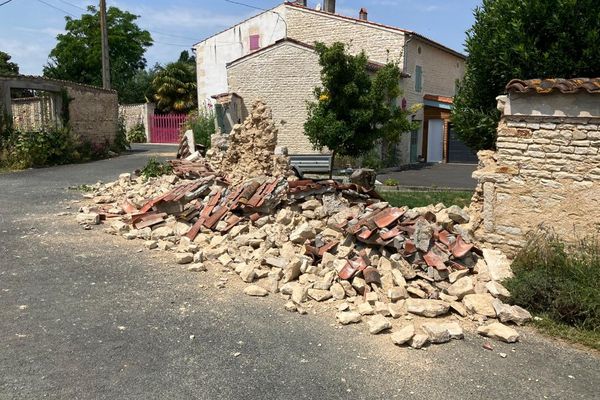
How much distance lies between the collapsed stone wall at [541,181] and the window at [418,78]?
56.3 feet

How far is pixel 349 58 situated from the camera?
41.8 feet

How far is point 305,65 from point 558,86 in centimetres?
1459

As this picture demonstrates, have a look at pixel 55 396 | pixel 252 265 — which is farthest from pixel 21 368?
pixel 252 265

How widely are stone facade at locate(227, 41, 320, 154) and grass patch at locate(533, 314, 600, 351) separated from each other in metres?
15.2

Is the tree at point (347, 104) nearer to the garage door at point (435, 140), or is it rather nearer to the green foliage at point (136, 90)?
the garage door at point (435, 140)

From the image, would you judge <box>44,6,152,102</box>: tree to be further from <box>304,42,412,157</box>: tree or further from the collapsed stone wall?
the collapsed stone wall

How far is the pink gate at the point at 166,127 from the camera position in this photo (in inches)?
1332

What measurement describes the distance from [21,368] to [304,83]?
17.1 m

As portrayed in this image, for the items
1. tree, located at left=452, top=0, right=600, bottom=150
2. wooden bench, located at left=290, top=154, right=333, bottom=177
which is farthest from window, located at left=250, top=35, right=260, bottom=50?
tree, located at left=452, top=0, right=600, bottom=150

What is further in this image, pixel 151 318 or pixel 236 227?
pixel 236 227

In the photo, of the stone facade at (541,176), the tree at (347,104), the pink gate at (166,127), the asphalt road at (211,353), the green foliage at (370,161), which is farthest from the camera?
the pink gate at (166,127)

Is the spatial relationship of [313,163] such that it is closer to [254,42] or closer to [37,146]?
[37,146]

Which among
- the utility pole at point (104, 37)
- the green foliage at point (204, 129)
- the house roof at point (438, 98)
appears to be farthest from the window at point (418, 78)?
the utility pole at point (104, 37)

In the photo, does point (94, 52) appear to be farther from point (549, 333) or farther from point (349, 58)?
point (549, 333)
